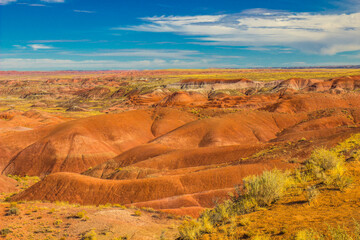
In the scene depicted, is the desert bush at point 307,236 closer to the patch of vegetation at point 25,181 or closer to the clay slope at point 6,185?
the clay slope at point 6,185

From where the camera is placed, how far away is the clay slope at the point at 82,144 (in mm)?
49875

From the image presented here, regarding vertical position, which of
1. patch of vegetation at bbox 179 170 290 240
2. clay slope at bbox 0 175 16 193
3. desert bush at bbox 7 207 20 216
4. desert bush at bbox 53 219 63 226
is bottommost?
clay slope at bbox 0 175 16 193

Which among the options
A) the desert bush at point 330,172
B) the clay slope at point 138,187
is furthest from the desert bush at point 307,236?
the clay slope at point 138,187

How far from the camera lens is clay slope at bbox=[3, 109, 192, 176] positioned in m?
49.9

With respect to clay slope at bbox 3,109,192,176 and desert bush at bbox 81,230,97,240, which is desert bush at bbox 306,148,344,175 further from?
clay slope at bbox 3,109,192,176

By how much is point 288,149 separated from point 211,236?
20.7 meters

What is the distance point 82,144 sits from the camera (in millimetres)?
52906

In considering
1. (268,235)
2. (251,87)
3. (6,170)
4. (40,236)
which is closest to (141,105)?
(251,87)

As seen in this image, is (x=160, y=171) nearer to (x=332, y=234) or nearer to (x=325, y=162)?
(x=325, y=162)

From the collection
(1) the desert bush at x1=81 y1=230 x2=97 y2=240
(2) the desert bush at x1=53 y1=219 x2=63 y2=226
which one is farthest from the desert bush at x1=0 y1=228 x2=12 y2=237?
(1) the desert bush at x1=81 y1=230 x2=97 y2=240

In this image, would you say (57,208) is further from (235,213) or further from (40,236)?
(235,213)

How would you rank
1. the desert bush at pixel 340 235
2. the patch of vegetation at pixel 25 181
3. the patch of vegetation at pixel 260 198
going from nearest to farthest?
the desert bush at pixel 340 235 < the patch of vegetation at pixel 260 198 < the patch of vegetation at pixel 25 181

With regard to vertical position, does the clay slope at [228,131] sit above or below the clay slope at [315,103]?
below

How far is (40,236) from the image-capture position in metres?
15.6
